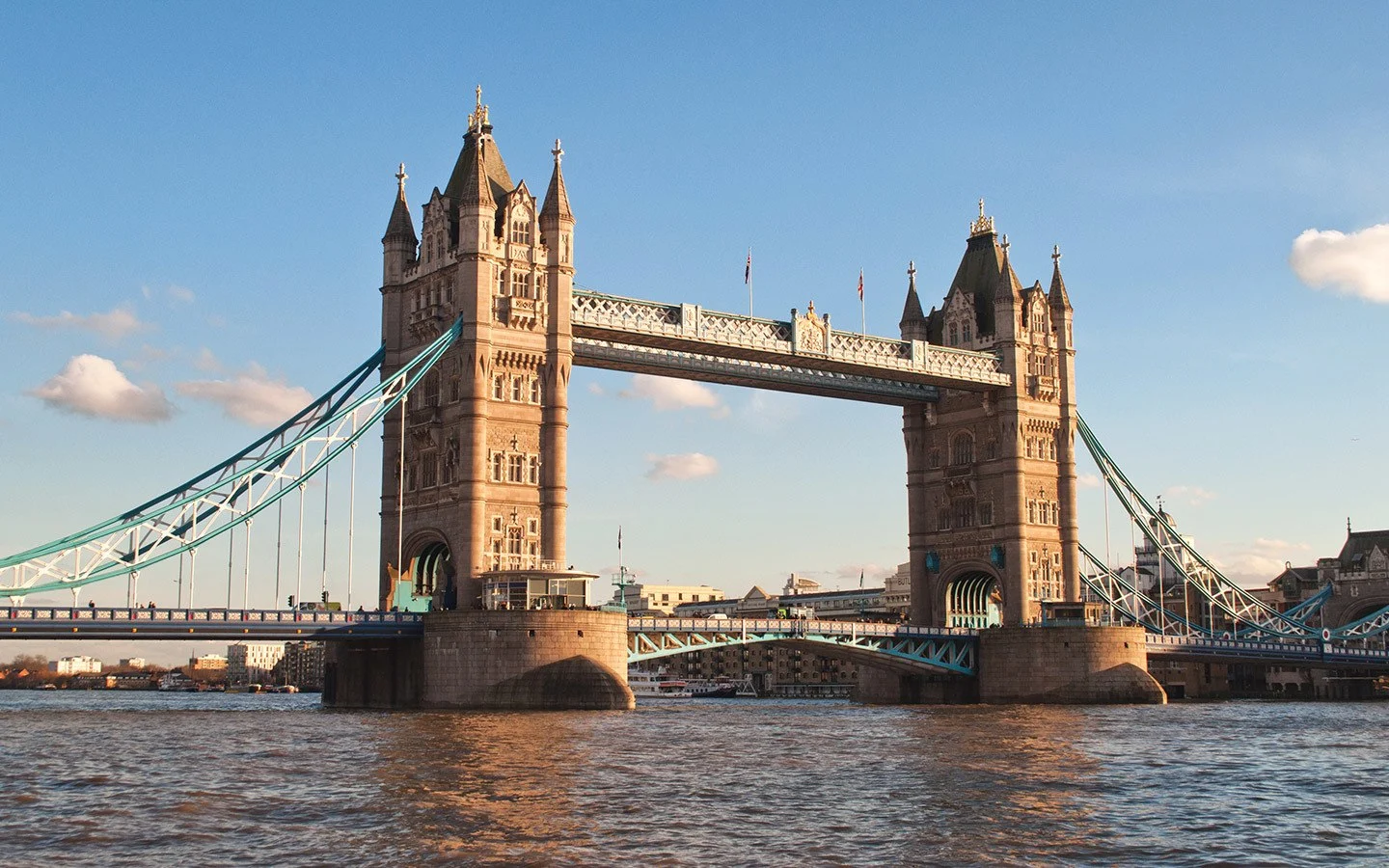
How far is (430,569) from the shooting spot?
8362cm

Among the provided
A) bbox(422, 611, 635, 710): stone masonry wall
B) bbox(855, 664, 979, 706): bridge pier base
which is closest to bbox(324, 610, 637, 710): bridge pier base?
bbox(422, 611, 635, 710): stone masonry wall

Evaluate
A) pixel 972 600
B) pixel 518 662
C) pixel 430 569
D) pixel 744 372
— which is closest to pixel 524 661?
pixel 518 662

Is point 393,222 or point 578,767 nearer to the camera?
point 578,767

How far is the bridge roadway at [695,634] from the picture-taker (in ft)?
221

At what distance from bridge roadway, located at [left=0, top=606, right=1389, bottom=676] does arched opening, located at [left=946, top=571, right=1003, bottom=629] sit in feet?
18.5

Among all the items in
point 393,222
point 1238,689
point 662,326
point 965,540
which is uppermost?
point 393,222

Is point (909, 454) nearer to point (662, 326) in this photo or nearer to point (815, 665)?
point (662, 326)

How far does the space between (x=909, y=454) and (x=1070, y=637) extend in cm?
1832

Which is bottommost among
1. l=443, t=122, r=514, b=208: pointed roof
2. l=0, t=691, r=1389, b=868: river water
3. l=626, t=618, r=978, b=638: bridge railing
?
l=0, t=691, r=1389, b=868: river water

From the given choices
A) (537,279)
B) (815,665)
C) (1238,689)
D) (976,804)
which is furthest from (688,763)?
(815,665)

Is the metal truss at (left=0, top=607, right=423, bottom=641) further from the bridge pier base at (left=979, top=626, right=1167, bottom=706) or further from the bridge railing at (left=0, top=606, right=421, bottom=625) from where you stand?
the bridge pier base at (left=979, top=626, right=1167, bottom=706)

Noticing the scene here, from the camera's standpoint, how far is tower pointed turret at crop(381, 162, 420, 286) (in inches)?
3344

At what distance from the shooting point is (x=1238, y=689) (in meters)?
151

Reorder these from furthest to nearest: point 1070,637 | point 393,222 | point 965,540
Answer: point 965,540
point 1070,637
point 393,222
